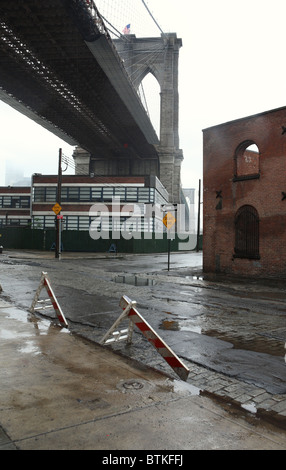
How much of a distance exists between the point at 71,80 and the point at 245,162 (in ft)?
106

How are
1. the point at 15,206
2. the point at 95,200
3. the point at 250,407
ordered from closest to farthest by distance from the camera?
the point at 250,407
the point at 95,200
the point at 15,206

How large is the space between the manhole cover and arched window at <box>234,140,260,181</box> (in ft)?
48.7

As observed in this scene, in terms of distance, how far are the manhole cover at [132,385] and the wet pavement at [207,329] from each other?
422mm

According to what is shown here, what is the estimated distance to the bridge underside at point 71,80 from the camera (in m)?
32.8

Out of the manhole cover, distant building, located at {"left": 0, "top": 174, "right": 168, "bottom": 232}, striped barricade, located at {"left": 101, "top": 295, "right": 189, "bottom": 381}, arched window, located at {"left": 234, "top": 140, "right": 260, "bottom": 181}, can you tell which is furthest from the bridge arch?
the manhole cover

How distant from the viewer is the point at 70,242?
40.0m

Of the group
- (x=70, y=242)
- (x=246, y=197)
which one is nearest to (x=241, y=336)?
(x=246, y=197)

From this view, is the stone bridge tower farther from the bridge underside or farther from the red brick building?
the red brick building

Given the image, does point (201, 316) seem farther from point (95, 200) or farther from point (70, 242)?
point (95, 200)

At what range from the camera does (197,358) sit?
213 inches

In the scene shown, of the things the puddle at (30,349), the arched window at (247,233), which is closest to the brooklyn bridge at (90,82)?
the arched window at (247,233)
